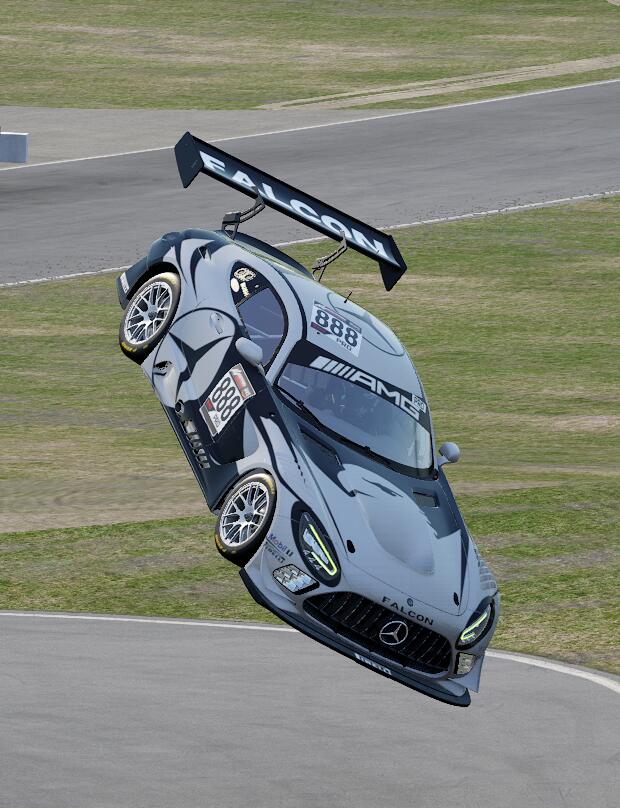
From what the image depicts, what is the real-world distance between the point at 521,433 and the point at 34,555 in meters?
8.27

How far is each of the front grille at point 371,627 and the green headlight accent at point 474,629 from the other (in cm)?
16

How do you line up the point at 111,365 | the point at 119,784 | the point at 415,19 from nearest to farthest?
the point at 119,784
the point at 111,365
the point at 415,19

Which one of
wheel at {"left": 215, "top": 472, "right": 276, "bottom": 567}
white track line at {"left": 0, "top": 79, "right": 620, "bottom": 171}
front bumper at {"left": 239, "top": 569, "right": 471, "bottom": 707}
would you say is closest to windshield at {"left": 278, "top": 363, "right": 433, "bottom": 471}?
wheel at {"left": 215, "top": 472, "right": 276, "bottom": 567}

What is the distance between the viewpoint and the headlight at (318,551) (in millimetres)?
12031

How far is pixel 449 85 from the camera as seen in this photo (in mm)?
47469

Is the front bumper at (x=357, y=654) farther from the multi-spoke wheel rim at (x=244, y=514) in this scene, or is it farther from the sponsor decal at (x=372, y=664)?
the multi-spoke wheel rim at (x=244, y=514)

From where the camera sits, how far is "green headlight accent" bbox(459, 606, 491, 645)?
41.2 ft

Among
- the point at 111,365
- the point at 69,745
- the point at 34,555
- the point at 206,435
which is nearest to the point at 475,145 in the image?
the point at 111,365

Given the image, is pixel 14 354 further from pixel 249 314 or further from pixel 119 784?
pixel 119 784

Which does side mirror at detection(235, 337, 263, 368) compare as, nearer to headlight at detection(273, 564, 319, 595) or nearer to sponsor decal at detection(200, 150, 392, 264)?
headlight at detection(273, 564, 319, 595)

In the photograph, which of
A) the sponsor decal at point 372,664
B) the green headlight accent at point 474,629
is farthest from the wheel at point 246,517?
the green headlight accent at point 474,629

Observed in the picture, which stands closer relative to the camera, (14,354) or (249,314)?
(249,314)

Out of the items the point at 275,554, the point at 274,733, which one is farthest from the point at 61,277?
the point at 274,733

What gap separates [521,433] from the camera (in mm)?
23906
